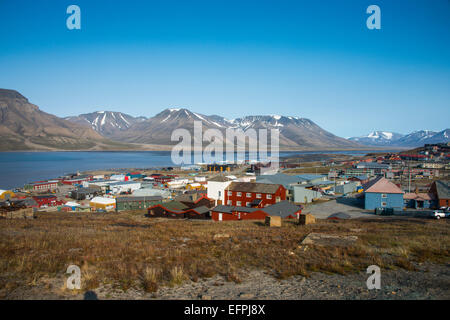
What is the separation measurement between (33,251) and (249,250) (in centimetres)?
746

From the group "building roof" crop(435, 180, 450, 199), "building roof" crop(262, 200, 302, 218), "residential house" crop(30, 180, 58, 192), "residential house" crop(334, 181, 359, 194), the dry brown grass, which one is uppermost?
the dry brown grass

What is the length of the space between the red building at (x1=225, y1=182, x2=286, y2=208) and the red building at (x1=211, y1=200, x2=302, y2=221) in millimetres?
6315

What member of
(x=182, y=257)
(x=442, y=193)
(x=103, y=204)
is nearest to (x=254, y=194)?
(x=442, y=193)

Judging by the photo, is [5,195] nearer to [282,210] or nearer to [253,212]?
[253,212]

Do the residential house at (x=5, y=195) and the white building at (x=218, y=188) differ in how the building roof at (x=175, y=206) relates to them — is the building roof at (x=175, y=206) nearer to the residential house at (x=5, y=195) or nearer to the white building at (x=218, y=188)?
the white building at (x=218, y=188)

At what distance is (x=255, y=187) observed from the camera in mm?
35469

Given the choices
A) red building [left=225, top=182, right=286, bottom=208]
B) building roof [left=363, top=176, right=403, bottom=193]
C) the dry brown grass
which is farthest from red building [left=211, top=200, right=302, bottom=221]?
the dry brown grass

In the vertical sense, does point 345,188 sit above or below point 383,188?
below

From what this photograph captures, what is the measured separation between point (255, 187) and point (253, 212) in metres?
8.21

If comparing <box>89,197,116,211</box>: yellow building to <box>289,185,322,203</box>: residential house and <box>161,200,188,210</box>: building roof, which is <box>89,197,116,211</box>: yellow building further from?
<box>289,185,322,203</box>: residential house

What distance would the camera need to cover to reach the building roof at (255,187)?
34316 millimetres

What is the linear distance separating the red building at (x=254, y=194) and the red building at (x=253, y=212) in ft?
20.7

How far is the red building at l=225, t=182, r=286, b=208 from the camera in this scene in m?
34.1
